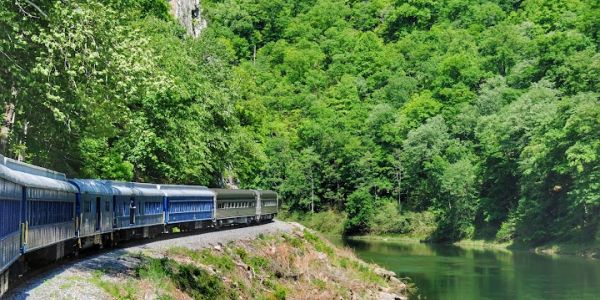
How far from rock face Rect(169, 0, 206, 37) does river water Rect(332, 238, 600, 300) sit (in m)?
46.5

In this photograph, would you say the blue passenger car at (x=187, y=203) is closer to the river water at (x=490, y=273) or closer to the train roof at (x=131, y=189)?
the train roof at (x=131, y=189)

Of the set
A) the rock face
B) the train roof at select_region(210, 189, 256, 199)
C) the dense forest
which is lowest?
the train roof at select_region(210, 189, 256, 199)

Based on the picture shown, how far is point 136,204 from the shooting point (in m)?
34.8

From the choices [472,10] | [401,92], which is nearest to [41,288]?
[401,92]

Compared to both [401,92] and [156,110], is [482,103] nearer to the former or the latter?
[401,92]

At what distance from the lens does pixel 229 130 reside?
204ft

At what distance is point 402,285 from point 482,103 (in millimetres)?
69252

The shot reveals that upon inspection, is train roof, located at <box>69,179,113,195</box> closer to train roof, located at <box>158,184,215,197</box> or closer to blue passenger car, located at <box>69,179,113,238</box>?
blue passenger car, located at <box>69,179,113,238</box>

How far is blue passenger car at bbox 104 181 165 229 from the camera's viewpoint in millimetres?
32344

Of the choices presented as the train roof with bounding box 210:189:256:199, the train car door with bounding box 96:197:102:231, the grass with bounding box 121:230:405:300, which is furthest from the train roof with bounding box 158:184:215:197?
the train car door with bounding box 96:197:102:231

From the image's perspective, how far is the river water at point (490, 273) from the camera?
44.7 metres

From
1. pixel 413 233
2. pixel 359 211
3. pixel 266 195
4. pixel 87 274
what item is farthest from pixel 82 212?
pixel 359 211

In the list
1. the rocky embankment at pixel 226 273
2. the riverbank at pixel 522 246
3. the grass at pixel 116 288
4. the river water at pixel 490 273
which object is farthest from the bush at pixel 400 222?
the grass at pixel 116 288

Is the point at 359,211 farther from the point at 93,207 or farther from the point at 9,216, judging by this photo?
the point at 9,216
